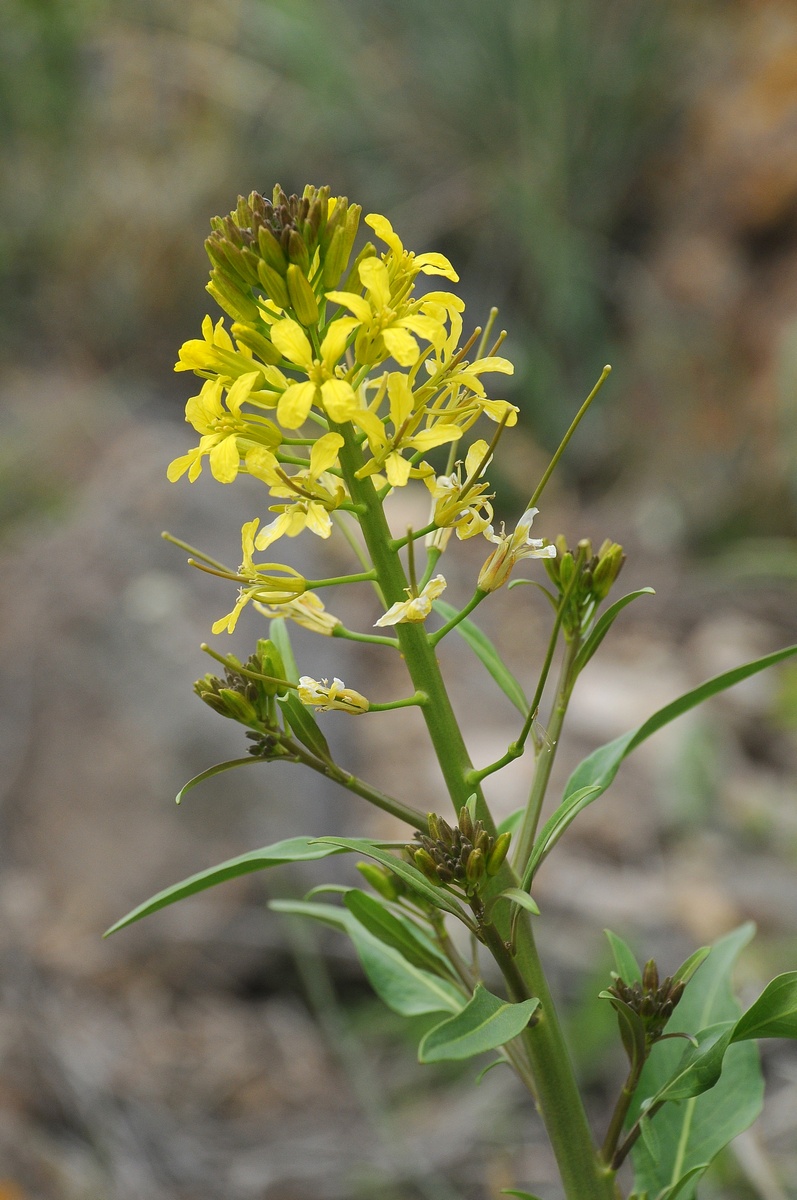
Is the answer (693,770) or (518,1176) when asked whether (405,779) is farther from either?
(518,1176)

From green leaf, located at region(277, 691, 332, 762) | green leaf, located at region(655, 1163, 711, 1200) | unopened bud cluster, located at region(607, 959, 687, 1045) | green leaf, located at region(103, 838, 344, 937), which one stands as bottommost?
green leaf, located at region(655, 1163, 711, 1200)

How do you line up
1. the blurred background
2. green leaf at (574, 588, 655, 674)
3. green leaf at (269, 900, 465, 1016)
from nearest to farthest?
green leaf at (574, 588, 655, 674), green leaf at (269, 900, 465, 1016), the blurred background

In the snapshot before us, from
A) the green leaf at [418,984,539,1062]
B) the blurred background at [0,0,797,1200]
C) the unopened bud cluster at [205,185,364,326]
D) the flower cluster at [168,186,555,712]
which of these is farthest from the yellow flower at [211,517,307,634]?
the blurred background at [0,0,797,1200]

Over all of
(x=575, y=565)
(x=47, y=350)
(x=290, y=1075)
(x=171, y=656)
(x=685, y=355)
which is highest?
(x=47, y=350)

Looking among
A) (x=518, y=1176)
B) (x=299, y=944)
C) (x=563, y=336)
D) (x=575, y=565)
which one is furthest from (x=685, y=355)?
(x=575, y=565)

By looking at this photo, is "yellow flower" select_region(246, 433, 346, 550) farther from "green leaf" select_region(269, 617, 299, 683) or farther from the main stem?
"green leaf" select_region(269, 617, 299, 683)

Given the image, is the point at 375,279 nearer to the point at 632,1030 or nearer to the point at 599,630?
the point at 599,630

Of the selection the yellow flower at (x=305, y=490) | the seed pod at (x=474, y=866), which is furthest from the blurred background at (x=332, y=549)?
the seed pod at (x=474, y=866)
